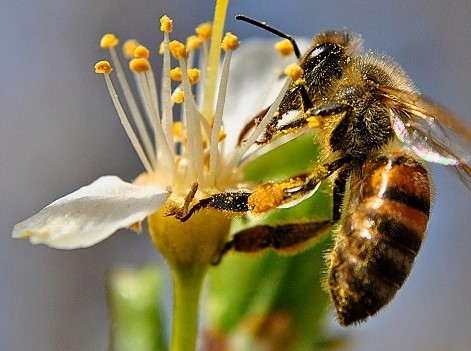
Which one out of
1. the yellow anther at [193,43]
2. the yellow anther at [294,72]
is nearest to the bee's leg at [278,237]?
the yellow anther at [294,72]

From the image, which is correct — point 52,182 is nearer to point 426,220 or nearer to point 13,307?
point 13,307

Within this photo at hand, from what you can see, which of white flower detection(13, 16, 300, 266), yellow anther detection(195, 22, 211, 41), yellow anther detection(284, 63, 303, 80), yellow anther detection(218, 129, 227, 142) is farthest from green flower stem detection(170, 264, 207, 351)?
yellow anther detection(195, 22, 211, 41)

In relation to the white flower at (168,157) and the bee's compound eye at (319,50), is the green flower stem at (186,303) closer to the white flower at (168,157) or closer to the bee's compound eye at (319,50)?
the white flower at (168,157)

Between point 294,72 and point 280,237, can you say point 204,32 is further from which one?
point 280,237

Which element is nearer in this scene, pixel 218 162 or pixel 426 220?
pixel 426 220

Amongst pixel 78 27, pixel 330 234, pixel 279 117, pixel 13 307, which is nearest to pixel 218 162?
pixel 279 117

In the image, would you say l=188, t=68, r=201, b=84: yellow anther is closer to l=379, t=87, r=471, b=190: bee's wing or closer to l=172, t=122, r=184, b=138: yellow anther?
l=172, t=122, r=184, b=138: yellow anther
